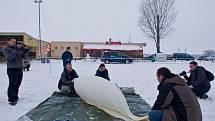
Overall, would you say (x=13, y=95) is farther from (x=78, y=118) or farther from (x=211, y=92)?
(x=211, y=92)

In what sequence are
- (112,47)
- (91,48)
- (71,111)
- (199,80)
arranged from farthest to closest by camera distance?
(91,48), (112,47), (199,80), (71,111)

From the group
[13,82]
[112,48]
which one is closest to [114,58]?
[112,48]

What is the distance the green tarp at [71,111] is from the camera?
626 centimetres

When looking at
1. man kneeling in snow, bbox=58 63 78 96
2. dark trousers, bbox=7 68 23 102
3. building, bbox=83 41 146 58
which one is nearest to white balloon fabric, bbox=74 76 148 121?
man kneeling in snow, bbox=58 63 78 96

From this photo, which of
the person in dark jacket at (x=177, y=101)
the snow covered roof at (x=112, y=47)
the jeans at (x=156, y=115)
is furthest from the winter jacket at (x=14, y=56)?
the snow covered roof at (x=112, y=47)

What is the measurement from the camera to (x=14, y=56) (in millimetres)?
8766

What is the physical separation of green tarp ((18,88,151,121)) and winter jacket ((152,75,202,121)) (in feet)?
6.04

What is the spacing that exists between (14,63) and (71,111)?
269 centimetres

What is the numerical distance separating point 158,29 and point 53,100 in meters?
41.2

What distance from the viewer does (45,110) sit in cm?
697

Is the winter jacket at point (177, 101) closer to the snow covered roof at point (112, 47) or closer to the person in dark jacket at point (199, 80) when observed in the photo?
the person in dark jacket at point (199, 80)

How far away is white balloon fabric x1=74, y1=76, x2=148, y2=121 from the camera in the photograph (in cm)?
654

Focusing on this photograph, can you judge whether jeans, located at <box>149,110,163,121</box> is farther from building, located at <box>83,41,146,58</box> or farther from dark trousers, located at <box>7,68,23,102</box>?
building, located at <box>83,41,146,58</box>

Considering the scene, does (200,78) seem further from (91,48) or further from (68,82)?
(91,48)
